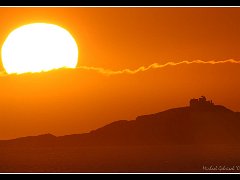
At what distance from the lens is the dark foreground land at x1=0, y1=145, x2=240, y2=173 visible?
16.5 feet

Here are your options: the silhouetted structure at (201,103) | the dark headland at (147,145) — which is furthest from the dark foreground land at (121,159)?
the silhouetted structure at (201,103)

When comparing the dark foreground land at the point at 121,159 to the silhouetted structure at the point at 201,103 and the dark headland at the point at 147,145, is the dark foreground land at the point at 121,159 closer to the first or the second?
the dark headland at the point at 147,145

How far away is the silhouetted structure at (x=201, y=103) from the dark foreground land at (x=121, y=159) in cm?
42

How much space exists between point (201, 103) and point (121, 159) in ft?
3.37

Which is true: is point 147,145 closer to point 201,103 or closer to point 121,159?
point 121,159

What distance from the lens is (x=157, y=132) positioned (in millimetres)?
5223

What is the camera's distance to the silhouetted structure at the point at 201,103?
5.10 m

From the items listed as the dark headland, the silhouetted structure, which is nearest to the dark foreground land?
the dark headland

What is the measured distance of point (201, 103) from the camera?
5137 mm

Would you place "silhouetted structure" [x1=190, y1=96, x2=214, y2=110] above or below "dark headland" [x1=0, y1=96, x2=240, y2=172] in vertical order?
above

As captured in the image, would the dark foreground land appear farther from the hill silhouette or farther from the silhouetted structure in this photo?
the silhouetted structure

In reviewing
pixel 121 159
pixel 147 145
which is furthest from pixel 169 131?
pixel 121 159
